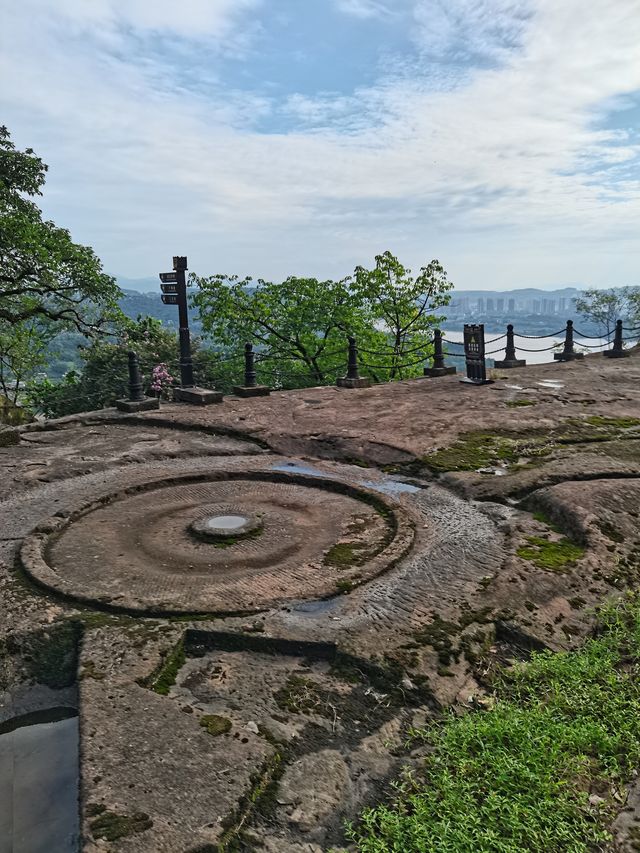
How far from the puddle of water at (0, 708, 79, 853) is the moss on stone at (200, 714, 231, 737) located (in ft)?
2.08

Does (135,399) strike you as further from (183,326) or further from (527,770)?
(527,770)

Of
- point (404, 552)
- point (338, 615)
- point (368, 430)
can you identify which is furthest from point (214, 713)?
point (368, 430)

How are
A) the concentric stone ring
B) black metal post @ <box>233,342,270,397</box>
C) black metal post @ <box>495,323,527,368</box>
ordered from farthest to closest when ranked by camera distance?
black metal post @ <box>495,323,527,368</box>
black metal post @ <box>233,342,270,397</box>
the concentric stone ring

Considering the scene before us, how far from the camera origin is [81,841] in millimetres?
2188

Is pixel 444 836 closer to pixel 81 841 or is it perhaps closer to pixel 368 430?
pixel 81 841

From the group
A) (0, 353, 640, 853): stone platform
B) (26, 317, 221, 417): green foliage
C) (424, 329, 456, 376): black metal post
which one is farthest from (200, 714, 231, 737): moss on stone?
(26, 317, 221, 417): green foliage

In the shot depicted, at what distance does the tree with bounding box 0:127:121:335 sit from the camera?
47.7 feet

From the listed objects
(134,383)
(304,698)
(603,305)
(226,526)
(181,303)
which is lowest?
(304,698)

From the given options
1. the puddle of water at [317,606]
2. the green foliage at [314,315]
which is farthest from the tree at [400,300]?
the puddle of water at [317,606]

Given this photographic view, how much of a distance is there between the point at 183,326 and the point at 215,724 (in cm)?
1071

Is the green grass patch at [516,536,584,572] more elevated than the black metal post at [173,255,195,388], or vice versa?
the black metal post at [173,255,195,388]

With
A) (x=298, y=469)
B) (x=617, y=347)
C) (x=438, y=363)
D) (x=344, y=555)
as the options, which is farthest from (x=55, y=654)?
(x=617, y=347)

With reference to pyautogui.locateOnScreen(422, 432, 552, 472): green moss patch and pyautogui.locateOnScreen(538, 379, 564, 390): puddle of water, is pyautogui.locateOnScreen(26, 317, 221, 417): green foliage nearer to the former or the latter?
pyautogui.locateOnScreen(538, 379, 564, 390): puddle of water

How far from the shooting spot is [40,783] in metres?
2.72
